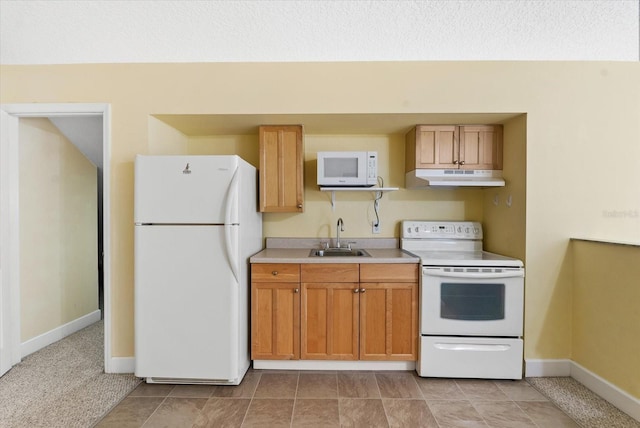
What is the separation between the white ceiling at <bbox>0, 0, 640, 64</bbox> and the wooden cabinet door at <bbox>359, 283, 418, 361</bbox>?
6.00 feet

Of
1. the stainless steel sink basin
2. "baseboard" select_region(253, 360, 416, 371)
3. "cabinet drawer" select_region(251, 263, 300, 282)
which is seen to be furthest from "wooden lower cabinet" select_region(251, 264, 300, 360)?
the stainless steel sink basin

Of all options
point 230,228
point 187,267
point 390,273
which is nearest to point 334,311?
point 390,273

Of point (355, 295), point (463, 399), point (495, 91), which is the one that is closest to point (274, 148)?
point (355, 295)

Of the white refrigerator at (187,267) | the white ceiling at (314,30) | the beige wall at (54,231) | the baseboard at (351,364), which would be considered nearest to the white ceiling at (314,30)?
the white ceiling at (314,30)

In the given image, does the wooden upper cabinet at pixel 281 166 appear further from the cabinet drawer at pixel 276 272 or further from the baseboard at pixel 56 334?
the baseboard at pixel 56 334

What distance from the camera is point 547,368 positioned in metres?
2.48

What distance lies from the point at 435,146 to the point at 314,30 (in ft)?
4.61

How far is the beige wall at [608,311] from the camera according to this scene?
6.68 feet

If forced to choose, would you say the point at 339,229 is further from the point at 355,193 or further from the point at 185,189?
the point at 185,189

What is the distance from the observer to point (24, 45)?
2.28 meters

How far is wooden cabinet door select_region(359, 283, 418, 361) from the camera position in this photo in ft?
8.20

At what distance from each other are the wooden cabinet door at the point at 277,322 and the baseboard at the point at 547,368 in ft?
6.03

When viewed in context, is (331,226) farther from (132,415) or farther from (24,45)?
(24,45)

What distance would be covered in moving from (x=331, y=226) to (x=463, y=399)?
178 centimetres
